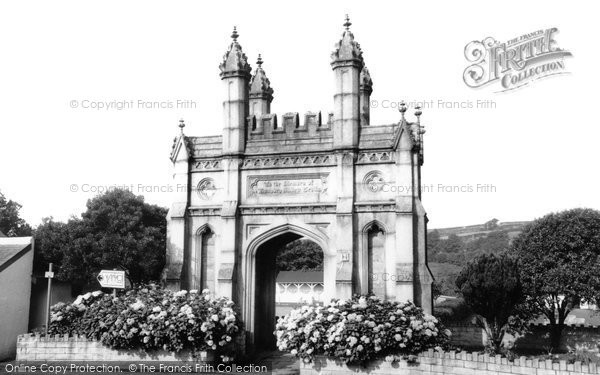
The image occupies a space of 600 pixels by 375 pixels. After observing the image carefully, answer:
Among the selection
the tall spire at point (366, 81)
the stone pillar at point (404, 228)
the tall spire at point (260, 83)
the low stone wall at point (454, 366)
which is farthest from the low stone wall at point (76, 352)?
the tall spire at point (366, 81)

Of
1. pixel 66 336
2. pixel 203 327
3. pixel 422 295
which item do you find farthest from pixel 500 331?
pixel 66 336

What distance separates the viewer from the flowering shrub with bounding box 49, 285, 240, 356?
19812 millimetres

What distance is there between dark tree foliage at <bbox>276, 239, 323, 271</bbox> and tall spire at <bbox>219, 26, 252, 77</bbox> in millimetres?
50018

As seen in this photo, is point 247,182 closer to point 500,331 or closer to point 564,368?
point 564,368

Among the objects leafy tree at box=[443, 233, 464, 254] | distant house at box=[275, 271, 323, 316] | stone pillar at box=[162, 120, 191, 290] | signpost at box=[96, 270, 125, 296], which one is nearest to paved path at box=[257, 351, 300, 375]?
stone pillar at box=[162, 120, 191, 290]

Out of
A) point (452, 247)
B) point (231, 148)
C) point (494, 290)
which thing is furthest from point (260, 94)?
point (452, 247)

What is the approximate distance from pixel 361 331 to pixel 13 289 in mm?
15552

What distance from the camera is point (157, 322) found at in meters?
20.0

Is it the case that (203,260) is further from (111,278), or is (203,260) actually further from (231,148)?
(231,148)

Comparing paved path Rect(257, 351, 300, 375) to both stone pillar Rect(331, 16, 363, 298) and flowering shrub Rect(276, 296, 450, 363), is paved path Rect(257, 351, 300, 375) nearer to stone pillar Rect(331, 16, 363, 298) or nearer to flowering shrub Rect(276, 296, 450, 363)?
flowering shrub Rect(276, 296, 450, 363)

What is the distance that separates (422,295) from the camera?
21.1 meters

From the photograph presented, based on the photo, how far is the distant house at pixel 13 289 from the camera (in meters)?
24.6

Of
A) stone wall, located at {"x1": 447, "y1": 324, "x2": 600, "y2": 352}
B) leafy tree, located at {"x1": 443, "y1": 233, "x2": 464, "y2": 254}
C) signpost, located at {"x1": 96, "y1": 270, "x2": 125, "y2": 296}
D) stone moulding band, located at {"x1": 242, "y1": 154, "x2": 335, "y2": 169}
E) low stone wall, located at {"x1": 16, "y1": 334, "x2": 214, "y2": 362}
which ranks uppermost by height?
leafy tree, located at {"x1": 443, "y1": 233, "x2": 464, "y2": 254}

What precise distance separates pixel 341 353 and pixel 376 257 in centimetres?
465
